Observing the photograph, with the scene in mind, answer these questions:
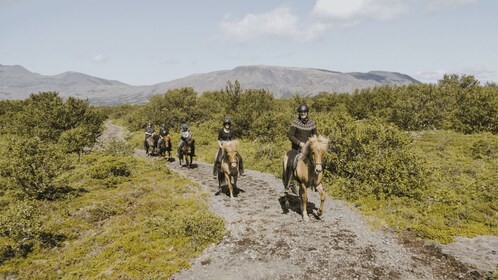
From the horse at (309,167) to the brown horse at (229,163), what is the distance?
101 inches

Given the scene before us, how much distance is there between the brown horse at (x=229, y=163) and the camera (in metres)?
13.3

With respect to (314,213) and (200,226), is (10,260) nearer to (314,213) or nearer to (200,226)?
(200,226)

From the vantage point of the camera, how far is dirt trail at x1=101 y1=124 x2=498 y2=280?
7723 mm

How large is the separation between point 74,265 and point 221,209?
5994mm

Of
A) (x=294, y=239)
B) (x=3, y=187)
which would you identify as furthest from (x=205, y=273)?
(x=3, y=187)

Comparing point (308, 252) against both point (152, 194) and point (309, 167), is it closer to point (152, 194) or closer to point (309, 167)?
point (309, 167)

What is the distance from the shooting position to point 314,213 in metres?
12.1

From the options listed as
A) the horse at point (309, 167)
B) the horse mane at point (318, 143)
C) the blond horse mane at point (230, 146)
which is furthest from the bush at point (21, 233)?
the horse mane at point (318, 143)

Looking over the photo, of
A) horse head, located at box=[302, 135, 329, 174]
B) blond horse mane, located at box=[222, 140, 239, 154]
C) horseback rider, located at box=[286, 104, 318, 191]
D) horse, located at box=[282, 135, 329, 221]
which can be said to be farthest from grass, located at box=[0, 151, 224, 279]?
horseback rider, located at box=[286, 104, 318, 191]

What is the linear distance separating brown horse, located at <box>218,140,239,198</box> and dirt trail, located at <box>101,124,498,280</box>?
2097mm

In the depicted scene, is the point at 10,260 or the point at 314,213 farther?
the point at 314,213

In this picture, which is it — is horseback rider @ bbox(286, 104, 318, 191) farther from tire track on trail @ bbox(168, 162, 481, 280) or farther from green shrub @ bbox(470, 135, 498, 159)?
green shrub @ bbox(470, 135, 498, 159)

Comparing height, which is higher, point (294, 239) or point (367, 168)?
point (367, 168)

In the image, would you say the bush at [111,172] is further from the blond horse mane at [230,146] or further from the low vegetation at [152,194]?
the blond horse mane at [230,146]
